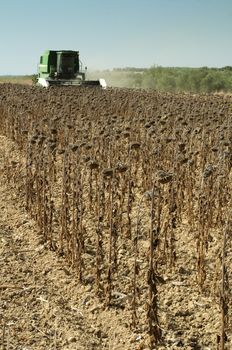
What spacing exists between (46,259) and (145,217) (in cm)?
173

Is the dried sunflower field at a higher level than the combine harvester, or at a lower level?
lower

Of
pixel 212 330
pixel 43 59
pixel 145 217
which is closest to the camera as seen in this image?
pixel 212 330

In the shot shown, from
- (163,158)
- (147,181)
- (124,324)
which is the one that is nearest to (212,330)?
(124,324)

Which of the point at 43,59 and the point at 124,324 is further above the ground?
the point at 43,59

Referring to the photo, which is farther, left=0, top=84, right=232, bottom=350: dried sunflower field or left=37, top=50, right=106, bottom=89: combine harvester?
left=37, top=50, right=106, bottom=89: combine harvester

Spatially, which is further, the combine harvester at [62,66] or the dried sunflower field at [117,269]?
the combine harvester at [62,66]

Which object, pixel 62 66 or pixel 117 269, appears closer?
pixel 117 269

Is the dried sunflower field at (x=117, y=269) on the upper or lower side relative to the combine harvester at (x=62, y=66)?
lower

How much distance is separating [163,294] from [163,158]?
4.59 m

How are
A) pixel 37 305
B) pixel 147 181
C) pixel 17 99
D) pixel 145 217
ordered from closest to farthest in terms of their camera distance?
1. pixel 37 305
2. pixel 145 217
3. pixel 147 181
4. pixel 17 99

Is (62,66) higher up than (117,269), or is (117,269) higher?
(62,66)

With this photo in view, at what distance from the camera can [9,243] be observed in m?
6.64

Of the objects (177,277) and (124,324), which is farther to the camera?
(177,277)

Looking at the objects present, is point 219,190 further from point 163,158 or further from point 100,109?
point 100,109
